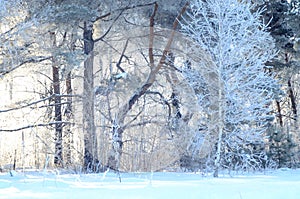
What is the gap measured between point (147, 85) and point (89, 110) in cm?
262

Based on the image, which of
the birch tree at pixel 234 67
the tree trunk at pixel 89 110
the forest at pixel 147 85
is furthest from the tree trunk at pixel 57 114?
the birch tree at pixel 234 67

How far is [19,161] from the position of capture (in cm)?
1099

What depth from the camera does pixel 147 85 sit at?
41.6ft

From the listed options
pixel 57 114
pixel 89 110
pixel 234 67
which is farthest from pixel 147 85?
pixel 234 67

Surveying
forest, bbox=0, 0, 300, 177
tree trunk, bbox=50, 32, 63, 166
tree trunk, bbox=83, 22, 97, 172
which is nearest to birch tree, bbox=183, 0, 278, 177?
forest, bbox=0, 0, 300, 177

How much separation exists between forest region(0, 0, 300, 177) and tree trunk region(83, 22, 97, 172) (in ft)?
0.10

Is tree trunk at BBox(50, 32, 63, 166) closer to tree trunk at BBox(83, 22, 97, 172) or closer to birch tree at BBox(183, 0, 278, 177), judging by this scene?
tree trunk at BBox(83, 22, 97, 172)

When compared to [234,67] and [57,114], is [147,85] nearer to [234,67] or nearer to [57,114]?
[57,114]

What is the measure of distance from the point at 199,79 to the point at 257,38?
140cm

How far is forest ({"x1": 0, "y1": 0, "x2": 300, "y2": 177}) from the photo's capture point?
8094mm

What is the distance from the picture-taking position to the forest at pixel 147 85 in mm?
8094

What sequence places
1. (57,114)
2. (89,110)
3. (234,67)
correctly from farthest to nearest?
(57,114)
(89,110)
(234,67)

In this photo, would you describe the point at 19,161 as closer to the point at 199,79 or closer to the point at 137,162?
the point at 137,162

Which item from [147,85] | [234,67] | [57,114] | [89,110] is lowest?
[89,110]
